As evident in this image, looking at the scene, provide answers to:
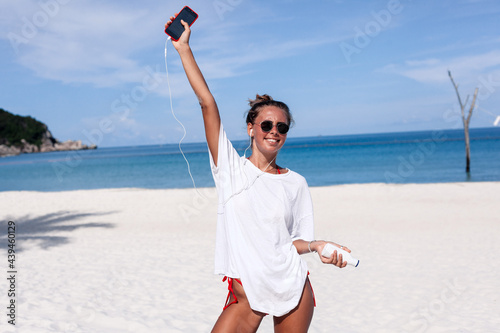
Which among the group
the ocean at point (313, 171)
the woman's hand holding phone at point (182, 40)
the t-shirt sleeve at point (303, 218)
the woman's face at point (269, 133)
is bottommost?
the t-shirt sleeve at point (303, 218)

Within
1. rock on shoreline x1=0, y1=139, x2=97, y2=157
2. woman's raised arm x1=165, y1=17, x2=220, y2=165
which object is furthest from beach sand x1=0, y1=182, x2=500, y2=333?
rock on shoreline x1=0, y1=139, x2=97, y2=157

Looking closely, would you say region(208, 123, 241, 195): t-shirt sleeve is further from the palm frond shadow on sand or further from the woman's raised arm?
the palm frond shadow on sand

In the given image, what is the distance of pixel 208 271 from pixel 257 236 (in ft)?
17.8

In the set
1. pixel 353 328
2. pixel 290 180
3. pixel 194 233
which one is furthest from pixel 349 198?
pixel 290 180

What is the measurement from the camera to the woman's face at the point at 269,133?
6.79ft

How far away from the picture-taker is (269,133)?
2078 millimetres

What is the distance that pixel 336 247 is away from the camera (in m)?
1.85

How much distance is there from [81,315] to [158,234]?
5.50 meters

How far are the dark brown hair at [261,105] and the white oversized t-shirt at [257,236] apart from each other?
325 millimetres

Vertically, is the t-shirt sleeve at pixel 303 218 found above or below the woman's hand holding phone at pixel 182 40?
below

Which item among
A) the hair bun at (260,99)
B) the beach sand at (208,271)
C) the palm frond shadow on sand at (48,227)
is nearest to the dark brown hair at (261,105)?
the hair bun at (260,99)

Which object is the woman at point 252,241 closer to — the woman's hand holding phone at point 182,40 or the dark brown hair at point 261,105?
the woman's hand holding phone at point 182,40

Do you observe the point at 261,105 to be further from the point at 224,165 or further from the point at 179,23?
the point at 179,23

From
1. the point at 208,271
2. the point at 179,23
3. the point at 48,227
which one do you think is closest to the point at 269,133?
the point at 179,23
